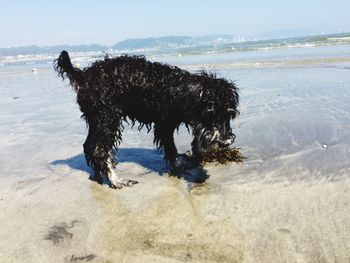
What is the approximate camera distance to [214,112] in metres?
5.50

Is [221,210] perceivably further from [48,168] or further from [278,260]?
[48,168]

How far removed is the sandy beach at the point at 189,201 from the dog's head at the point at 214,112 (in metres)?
0.52

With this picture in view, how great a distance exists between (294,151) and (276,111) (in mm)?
3219

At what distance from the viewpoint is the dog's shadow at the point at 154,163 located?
19.5ft

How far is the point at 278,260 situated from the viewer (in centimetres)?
339

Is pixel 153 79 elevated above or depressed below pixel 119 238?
above

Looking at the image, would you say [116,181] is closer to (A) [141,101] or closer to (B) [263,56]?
(A) [141,101]

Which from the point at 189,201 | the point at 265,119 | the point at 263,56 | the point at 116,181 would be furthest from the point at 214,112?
the point at 263,56

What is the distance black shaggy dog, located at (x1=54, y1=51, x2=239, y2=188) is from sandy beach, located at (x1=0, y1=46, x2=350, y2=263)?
502 mm

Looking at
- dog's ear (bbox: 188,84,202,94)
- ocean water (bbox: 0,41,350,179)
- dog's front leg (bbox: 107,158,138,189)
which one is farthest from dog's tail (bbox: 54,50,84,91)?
dog's ear (bbox: 188,84,202,94)

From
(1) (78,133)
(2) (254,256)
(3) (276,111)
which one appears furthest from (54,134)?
(2) (254,256)

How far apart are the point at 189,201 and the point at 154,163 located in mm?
1879

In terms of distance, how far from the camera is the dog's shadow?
5.95 m

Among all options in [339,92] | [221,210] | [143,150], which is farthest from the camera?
[339,92]
